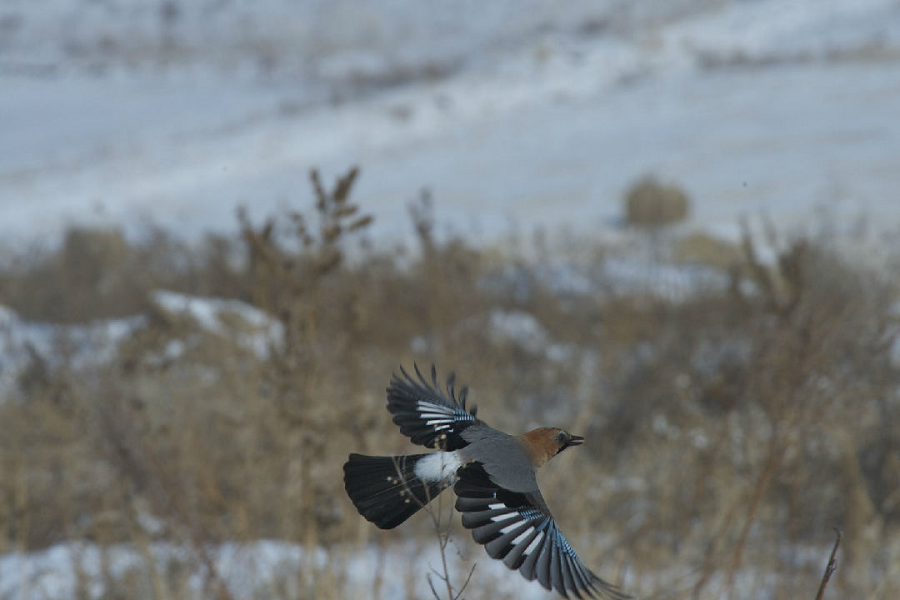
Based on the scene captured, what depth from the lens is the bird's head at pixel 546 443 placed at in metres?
0.48

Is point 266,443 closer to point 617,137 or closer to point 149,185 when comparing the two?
point 149,185

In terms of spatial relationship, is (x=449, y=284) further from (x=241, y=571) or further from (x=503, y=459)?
(x=503, y=459)

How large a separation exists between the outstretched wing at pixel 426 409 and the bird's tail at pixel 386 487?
0.15ft

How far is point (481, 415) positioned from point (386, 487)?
106 inches

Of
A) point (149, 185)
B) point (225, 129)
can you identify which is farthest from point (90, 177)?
point (225, 129)

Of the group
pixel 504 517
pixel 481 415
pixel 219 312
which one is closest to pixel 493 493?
pixel 504 517

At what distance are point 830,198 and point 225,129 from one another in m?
11.5

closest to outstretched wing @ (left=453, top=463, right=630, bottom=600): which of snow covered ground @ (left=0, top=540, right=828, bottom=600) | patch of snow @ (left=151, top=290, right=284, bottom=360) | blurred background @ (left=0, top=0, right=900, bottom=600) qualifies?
blurred background @ (left=0, top=0, right=900, bottom=600)

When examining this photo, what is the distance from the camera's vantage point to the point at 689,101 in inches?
650

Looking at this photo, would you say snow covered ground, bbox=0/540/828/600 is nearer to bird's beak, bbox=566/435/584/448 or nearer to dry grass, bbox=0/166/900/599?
dry grass, bbox=0/166/900/599

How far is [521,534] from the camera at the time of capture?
0.50 m

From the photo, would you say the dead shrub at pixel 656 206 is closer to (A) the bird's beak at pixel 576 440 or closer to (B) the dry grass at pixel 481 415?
(B) the dry grass at pixel 481 415

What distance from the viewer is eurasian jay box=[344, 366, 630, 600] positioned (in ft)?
1.55

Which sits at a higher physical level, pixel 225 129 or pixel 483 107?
pixel 483 107
